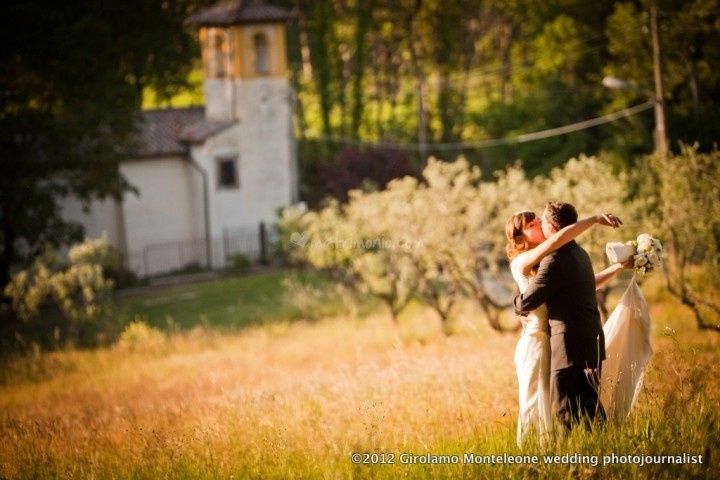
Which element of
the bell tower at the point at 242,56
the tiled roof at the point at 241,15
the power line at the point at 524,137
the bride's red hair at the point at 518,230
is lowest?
the bride's red hair at the point at 518,230

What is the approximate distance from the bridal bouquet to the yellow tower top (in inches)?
1055

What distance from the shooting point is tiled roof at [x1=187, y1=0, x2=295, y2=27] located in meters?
32.6

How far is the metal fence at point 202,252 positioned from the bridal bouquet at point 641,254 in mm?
24834

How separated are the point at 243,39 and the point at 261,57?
983 mm

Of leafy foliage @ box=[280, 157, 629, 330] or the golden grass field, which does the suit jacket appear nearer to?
the golden grass field

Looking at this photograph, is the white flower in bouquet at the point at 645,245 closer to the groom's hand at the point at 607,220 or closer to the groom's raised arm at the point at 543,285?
the groom's hand at the point at 607,220

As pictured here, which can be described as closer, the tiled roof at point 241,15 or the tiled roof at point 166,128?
the tiled roof at point 166,128

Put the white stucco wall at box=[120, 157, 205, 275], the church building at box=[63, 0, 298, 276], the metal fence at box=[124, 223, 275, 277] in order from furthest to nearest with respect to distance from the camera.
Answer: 1. the church building at box=[63, 0, 298, 276]
2. the white stucco wall at box=[120, 157, 205, 275]
3. the metal fence at box=[124, 223, 275, 277]

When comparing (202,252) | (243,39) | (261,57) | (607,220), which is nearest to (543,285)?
(607,220)

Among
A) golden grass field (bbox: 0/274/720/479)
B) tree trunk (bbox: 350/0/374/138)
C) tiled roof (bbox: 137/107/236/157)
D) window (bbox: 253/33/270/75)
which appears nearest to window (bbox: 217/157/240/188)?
tiled roof (bbox: 137/107/236/157)

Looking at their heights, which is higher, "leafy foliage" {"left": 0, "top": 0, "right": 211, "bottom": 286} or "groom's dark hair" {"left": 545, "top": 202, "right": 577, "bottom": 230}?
"leafy foliage" {"left": 0, "top": 0, "right": 211, "bottom": 286}

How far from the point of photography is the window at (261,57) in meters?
33.2

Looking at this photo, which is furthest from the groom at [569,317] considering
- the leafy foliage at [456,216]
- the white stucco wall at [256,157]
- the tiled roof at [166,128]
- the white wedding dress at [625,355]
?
the white stucco wall at [256,157]

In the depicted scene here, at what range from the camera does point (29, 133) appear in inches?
963
